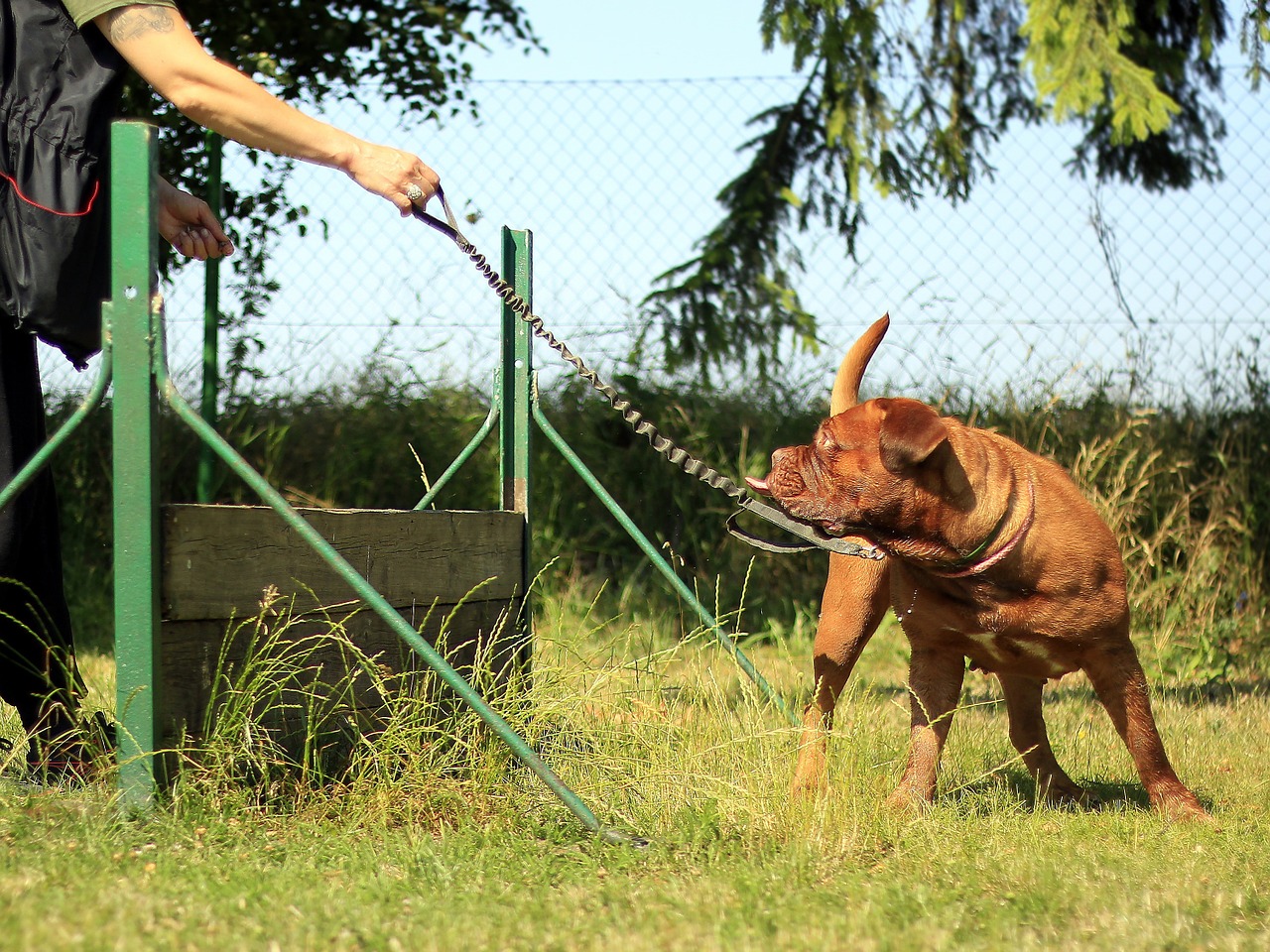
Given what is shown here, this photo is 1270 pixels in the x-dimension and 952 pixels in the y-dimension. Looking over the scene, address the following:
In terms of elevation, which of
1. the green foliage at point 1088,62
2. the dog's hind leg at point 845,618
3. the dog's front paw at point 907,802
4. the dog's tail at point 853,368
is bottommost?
the dog's front paw at point 907,802

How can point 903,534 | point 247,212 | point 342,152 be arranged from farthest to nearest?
point 247,212
point 903,534
point 342,152

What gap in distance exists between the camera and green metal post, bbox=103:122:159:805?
255 cm

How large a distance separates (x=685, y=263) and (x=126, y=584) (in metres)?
4.89

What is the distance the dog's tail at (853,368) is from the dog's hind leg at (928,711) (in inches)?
31.6

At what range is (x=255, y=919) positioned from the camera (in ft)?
7.06

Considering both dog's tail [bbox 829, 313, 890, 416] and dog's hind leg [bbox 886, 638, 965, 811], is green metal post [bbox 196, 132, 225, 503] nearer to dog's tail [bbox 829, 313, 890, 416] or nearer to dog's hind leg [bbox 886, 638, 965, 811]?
dog's tail [bbox 829, 313, 890, 416]

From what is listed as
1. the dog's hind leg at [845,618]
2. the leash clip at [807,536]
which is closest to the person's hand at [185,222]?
the leash clip at [807,536]

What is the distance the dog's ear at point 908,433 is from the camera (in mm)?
3178

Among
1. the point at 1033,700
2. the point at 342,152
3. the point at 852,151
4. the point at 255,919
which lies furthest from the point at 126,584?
the point at 852,151

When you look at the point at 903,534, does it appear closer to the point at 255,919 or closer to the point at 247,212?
the point at 255,919

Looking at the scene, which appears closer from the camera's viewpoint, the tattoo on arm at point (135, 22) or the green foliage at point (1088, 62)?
the tattoo on arm at point (135, 22)

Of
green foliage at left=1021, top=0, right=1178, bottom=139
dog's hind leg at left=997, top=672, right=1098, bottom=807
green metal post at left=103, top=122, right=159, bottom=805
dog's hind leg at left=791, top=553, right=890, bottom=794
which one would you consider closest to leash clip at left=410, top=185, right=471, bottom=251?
green metal post at left=103, top=122, right=159, bottom=805

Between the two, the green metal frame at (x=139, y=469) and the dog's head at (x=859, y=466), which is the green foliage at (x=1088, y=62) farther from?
the green metal frame at (x=139, y=469)

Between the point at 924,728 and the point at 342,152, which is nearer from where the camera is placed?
the point at 342,152
